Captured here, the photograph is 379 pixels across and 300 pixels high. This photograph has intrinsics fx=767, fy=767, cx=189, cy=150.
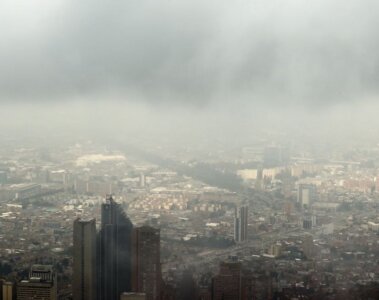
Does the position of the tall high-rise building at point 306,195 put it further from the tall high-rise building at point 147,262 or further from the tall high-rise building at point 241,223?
the tall high-rise building at point 147,262

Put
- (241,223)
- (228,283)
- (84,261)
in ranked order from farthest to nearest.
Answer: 1. (241,223)
2. (84,261)
3. (228,283)

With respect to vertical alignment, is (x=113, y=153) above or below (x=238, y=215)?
above

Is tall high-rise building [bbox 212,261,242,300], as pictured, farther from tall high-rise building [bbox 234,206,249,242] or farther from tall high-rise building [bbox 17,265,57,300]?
tall high-rise building [bbox 17,265,57,300]

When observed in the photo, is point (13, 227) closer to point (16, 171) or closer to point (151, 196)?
point (16, 171)

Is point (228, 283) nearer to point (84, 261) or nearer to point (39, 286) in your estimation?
point (84, 261)

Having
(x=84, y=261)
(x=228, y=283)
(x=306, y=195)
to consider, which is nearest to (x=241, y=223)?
(x=306, y=195)

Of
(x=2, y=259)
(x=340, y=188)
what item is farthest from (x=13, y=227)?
(x=340, y=188)
